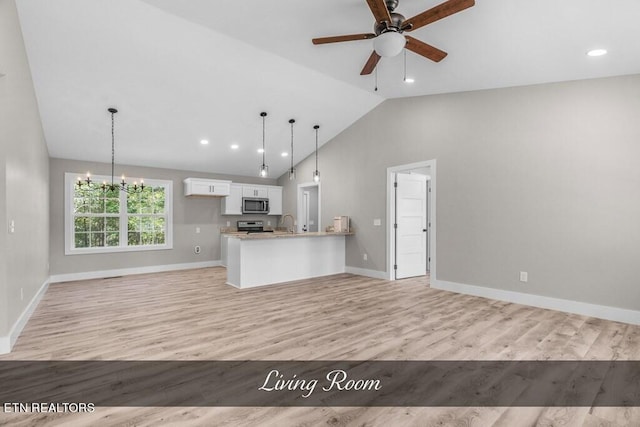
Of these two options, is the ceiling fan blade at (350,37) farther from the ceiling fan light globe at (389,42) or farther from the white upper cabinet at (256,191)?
the white upper cabinet at (256,191)

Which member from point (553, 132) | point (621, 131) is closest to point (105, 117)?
point (553, 132)

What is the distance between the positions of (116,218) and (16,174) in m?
3.94

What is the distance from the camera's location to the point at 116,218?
267 inches

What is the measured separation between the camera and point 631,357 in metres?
2.65

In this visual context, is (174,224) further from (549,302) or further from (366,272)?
(549,302)

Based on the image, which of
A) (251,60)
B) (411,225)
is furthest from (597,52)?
(251,60)

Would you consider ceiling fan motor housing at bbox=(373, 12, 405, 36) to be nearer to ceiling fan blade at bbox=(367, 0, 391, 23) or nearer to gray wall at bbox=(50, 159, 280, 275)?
ceiling fan blade at bbox=(367, 0, 391, 23)

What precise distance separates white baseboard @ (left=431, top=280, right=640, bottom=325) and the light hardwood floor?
16cm

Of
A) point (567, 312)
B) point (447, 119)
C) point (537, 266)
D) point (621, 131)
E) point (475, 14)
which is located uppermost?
point (475, 14)

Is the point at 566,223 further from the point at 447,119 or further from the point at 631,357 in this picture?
the point at 447,119

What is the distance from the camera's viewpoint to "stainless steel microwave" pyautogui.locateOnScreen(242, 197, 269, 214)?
8133 mm

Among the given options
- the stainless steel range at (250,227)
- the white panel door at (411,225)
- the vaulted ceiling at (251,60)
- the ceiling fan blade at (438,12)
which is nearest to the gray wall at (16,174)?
the vaulted ceiling at (251,60)

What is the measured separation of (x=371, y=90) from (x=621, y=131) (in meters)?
3.32

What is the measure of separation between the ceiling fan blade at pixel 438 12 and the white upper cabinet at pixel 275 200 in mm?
6438
